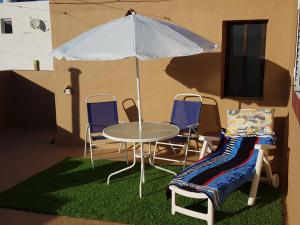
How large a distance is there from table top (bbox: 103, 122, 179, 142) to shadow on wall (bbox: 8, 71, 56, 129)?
Answer: 4558mm

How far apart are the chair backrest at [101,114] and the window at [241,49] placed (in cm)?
213

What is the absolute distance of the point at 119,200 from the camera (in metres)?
4.52

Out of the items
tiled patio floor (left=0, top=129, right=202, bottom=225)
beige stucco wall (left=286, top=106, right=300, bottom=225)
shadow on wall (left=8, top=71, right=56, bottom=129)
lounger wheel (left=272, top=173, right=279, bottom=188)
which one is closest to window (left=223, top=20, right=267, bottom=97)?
tiled patio floor (left=0, top=129, right=202, bottom=225)

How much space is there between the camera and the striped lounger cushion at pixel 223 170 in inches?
146

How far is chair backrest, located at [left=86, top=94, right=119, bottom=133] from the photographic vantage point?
619 centimetres

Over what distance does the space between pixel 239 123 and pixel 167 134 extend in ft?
4.41

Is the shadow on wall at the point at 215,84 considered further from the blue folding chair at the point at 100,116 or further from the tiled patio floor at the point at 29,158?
the blue folding chair at the point at 100,116

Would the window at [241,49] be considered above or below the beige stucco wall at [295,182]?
above

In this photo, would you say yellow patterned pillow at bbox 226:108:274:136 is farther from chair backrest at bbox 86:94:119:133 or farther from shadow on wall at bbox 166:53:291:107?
chair backrest at bbox 86:94:119:133

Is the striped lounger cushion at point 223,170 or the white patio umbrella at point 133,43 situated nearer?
the striped lounger cushion at point 223,170

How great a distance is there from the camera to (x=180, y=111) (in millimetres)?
6102

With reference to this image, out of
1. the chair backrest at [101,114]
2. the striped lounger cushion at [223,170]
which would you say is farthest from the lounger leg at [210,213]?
the chair backrest at [101,114]

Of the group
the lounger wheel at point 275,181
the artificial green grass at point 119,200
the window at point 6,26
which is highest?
the window at point 6,26

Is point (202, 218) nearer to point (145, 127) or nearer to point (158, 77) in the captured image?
point (145, 127)
